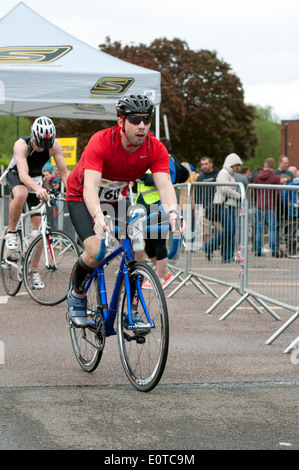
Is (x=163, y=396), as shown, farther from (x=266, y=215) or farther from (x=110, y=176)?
(x=266, y=215)

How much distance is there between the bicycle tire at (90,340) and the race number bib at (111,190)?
2.04 feet

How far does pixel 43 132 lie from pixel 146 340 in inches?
154

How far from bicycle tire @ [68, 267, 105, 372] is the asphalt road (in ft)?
0.30

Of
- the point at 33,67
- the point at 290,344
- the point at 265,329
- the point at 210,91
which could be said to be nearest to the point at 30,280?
the point at 265,329

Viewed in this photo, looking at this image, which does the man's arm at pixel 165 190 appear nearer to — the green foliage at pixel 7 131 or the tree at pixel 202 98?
the tree at pixel 202 98

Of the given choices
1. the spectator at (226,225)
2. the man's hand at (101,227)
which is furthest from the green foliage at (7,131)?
the man's hand at (101,227)

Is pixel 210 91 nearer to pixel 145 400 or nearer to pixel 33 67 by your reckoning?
pixel 33 67

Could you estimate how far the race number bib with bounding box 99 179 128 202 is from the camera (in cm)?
531

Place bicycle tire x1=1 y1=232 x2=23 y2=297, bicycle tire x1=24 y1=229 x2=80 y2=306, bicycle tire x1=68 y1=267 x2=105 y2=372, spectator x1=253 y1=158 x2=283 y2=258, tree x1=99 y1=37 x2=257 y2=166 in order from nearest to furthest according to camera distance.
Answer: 1. bicycle tire x1=68 y1=267 x2=105 y2=372
2. spectator x1=253 y1=158 x2=283 y2=258
3. bicycle tire x1=24 y1=229 x2=80 y2=306
4. bicycle tire x1=1 y1=232 x2=23 y2=297
5. tree x1=99 y1=37 x2=257 y2=166

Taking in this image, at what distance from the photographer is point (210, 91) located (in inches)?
1922

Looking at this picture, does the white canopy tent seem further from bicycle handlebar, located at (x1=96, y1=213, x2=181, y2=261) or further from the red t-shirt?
the red t-shirt

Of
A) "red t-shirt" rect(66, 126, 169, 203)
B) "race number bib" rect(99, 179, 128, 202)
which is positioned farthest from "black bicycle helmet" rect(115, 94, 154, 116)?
"race number bib" rect(99, 179, 128, 202)

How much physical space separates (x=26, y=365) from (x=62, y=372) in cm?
36

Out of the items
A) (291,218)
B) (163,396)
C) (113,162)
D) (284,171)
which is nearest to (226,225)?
(291,218)
